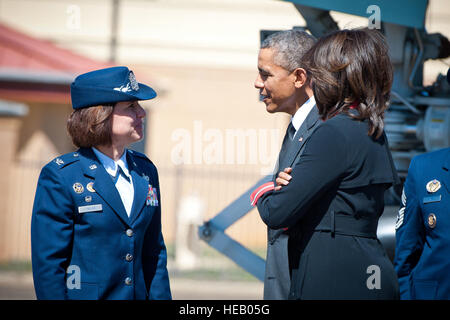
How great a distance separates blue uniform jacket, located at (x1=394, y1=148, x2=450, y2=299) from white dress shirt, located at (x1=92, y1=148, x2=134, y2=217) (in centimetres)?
114

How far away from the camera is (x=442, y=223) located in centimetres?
246

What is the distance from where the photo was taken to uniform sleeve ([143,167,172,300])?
2473 mm

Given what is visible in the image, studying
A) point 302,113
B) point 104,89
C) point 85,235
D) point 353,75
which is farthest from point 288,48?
point 85,235

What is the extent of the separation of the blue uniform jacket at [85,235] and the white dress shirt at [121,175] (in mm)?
31

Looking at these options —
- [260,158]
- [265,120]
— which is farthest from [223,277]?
[265,120]

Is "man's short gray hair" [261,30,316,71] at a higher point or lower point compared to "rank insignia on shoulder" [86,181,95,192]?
higher

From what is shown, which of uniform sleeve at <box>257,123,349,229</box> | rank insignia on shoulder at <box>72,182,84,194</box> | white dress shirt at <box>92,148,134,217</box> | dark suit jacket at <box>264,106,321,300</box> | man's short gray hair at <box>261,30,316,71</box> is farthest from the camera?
man's short gray hair at <box>261,30,316,71</box>

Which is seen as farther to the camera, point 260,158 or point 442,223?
point 260,158

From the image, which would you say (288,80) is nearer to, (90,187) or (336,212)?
(336,212)

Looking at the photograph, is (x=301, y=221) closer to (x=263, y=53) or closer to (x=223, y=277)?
(x=263, y=53)

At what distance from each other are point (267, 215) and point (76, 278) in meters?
0.75

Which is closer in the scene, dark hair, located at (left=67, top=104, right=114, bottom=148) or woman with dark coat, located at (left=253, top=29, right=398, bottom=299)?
woman with dark coat, located at (left=253, top=29, right=398, bottom=299)

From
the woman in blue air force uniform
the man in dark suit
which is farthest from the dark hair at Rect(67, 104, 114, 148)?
the man in dark suit

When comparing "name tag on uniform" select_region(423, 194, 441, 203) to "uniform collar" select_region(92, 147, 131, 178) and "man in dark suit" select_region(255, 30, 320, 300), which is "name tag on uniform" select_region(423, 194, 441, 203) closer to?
"man in dark suit" select_region(255, 30, 320, 300)
